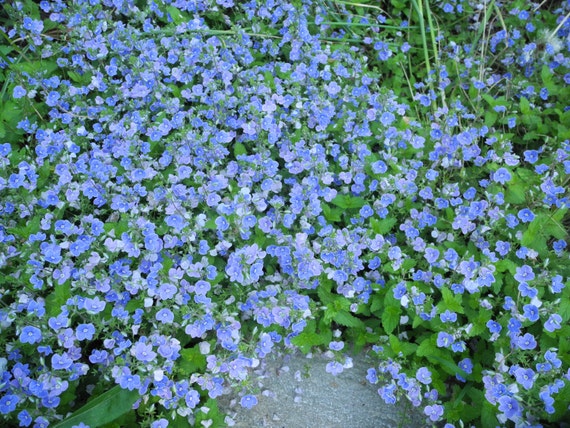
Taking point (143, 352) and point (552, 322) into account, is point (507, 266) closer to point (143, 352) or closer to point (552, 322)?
point (552, 322)

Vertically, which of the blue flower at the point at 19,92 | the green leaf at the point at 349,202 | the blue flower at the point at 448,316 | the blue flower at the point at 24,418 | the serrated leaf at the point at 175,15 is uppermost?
the serrated leaf at the point at 175,15

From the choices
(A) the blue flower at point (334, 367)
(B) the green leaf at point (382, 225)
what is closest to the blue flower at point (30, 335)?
(A) the blue flower at point (334, 367)

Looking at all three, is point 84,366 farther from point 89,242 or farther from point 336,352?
point 336,352

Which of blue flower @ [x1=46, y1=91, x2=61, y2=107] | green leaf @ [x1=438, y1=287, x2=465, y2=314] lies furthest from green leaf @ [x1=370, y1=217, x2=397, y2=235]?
blue flower @ [x1=46, y1=91, x2=61, y2=107]

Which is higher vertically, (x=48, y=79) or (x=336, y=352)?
(x=48, y=79)

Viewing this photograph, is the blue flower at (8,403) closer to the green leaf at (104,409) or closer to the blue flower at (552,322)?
the green leaf at (104,409)

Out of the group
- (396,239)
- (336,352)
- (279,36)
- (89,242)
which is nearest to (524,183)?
(396,239)

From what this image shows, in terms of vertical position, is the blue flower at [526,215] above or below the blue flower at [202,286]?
above

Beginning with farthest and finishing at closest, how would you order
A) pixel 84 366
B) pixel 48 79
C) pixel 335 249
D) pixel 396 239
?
pixel 48 79, pixel 396 239, pixel 335 249, pixel 84 366
